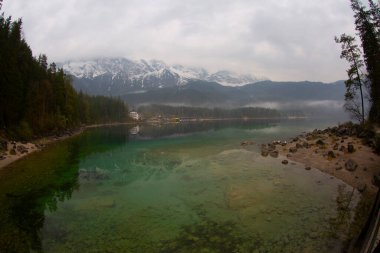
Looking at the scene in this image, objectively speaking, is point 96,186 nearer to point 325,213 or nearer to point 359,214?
point 325,213

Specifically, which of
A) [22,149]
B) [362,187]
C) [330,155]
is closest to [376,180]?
[362,187]

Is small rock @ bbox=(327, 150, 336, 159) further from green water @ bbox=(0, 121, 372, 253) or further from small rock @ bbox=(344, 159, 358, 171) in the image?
green water @ bbox=(0, 121, 372, 253)

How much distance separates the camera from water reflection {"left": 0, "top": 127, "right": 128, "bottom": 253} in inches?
637

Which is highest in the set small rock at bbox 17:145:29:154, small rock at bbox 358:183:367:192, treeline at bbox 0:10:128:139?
treeline at bbox 0:10:128:139

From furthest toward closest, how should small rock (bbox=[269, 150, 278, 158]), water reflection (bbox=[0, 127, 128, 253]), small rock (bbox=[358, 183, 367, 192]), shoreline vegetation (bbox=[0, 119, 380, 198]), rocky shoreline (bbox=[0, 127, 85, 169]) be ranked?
small rock (bbox=[269, 150, 278, 158]) → rocky shoreline (bbox=[0, 127, 85, 169]) → shoreline vegetation (bbox=[0, 119, 380, 198]) → small rock (bbox=[358, 183, 367, 192]) → water reflection (bbox=[0, 127, 128, 253])

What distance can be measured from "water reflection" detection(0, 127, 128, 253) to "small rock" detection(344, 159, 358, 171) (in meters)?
28.6

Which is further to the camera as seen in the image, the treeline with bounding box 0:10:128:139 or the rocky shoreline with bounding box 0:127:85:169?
the treeline with bounding box 0:10:128:139

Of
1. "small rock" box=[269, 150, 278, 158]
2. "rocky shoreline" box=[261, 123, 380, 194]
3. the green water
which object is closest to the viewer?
the green water

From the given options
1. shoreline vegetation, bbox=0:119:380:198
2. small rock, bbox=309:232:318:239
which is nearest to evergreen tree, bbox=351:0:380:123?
shoreline vegetation, bbox=0:119:380:198

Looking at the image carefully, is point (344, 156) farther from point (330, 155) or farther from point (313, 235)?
point (313, 235)

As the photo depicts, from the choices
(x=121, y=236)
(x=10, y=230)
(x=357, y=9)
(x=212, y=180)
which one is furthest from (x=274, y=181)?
(x=357, y=9)

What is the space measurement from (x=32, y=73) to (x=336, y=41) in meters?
69.5

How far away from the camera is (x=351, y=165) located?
29438mm

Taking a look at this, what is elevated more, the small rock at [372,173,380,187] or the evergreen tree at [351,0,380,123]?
the evergreen tree at [351,0,380,123]
